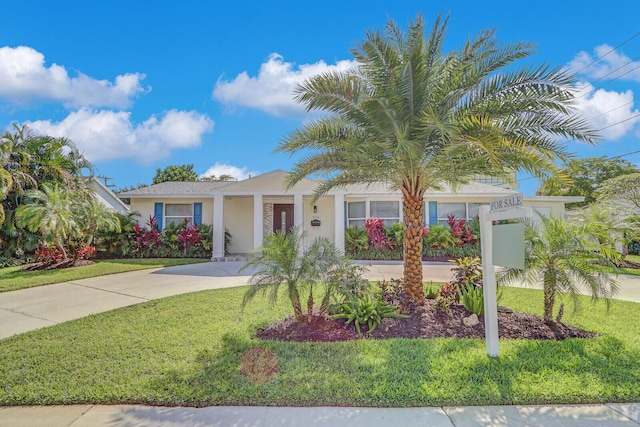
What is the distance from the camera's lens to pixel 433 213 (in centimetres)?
1553

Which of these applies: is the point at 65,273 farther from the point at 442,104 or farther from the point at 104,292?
the point at 442,104

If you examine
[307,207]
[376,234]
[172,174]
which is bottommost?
[376,234]

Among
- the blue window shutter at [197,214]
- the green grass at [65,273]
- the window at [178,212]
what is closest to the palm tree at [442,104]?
the green grass at [65,273]

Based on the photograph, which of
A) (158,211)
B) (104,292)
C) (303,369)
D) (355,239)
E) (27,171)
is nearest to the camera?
(303,369)

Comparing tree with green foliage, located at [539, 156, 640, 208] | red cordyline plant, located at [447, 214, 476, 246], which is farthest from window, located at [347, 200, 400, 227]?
tree with green foliage, located at [539, 156, 640, 208]

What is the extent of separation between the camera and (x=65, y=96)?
46.1ft

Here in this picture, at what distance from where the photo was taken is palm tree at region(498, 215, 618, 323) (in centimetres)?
483

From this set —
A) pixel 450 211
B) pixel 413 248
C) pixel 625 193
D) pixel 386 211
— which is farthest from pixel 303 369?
pixel 625 193

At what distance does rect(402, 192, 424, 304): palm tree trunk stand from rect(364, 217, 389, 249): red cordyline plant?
803cm

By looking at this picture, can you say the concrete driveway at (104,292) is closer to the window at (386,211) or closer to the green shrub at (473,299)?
the green shrub at (473,299)

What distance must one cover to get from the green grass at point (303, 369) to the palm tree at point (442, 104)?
226 cm

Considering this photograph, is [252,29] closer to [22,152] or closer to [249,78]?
[249,78]

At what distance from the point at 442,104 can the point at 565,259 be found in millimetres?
3114

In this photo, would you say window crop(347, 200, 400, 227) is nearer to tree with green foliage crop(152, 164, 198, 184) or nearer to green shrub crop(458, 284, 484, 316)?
green shrub crop(458, 284, 484, 316)
